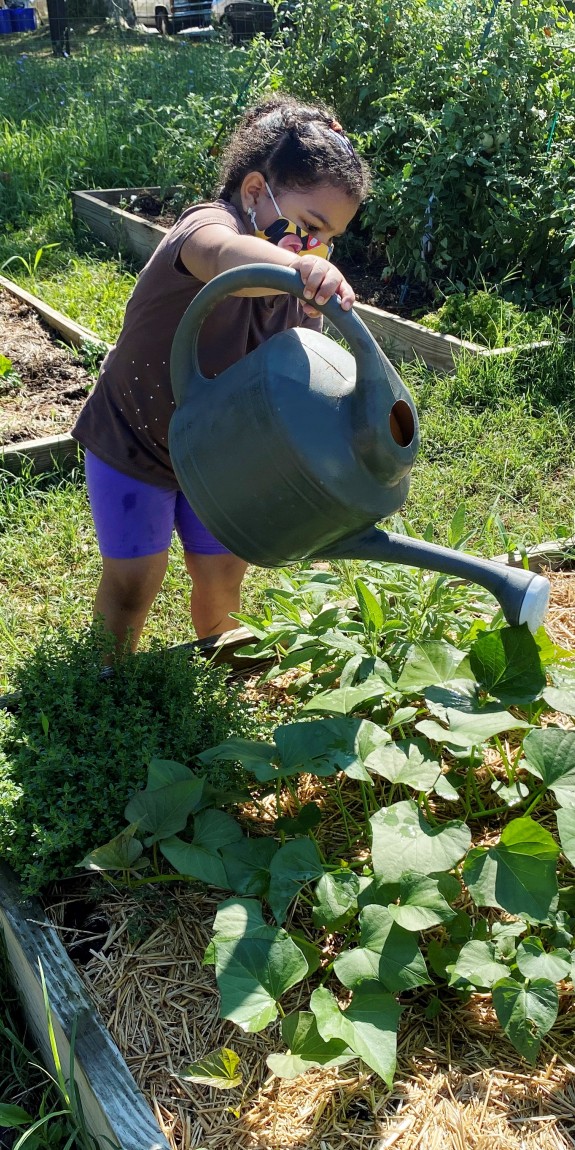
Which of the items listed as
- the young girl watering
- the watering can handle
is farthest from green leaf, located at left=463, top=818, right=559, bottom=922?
the young girl watering

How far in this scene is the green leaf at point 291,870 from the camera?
1360mm

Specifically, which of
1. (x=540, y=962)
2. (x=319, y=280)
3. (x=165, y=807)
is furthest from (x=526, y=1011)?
(x=319, y=280)

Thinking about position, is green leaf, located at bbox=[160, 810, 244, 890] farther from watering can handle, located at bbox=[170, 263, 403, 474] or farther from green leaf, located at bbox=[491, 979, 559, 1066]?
watering can handle, located at bbox=[170, 263, 403, 474]

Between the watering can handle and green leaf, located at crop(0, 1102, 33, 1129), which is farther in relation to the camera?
green leaf, located at crop(0, 1102, 33, 1129)

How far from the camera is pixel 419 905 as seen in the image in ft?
4.19

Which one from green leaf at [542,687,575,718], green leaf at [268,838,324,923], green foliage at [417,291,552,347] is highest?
green leaf at [542,687,575,718]

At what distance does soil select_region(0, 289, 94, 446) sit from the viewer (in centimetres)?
340

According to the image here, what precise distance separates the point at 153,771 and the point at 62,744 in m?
0.22

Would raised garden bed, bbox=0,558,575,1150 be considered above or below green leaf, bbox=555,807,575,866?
below

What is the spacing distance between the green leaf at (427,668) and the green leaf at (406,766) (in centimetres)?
10

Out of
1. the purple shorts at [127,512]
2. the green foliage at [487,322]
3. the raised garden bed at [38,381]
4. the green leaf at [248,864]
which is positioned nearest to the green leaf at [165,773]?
the green leaf at [248,864]

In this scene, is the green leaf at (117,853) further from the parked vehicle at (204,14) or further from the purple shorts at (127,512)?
the parked vehicle at (204,14)

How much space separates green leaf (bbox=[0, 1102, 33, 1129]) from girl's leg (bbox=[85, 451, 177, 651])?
36.5 inches

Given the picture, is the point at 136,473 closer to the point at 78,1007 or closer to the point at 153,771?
the point at 153,771
